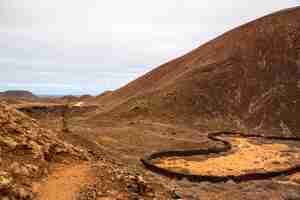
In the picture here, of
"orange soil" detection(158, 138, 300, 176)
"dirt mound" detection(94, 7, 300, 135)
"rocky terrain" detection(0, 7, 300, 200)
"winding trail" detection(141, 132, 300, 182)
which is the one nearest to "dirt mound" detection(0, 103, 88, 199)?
"rocky terrain" detection(0, 7, 300, 200)

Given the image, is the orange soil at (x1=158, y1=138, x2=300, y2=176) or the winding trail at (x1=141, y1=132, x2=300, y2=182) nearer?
the winding trail at (x1=141, y1=132, x2=300, y2=182)

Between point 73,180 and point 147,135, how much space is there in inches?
1133

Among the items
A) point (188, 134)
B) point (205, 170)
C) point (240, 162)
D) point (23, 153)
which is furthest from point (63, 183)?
point (188, 134)

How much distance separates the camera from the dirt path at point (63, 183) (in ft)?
35.4

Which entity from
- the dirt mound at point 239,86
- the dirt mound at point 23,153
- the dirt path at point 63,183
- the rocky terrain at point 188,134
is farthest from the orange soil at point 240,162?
the dirt mound at point 239,86

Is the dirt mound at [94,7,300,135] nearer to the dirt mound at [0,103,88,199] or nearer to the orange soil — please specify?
the orange soil

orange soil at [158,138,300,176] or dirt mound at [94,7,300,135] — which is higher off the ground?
dirt mound at [94,7,300,135]

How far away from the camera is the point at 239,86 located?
212 ft

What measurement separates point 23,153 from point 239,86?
185 feet

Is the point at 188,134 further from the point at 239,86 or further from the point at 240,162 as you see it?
the point at 239,86

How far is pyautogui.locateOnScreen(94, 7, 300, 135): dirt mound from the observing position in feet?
184

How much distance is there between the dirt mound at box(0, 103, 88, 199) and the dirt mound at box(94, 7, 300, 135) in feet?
135

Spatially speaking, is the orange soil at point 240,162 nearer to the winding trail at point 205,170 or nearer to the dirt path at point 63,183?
the winding trail at point 205,170

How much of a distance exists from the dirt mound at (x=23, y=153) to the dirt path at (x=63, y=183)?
1.14 feet
